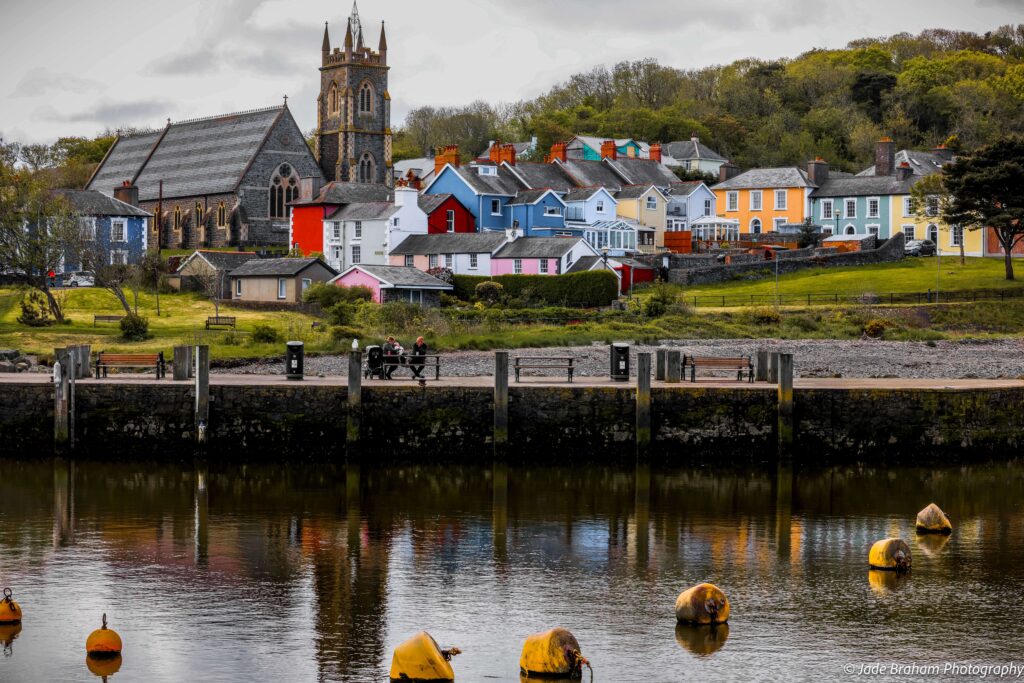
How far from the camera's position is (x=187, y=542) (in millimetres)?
28266

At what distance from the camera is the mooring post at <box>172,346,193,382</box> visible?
3947 cm

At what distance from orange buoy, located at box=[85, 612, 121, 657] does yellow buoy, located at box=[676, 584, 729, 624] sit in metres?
8.29

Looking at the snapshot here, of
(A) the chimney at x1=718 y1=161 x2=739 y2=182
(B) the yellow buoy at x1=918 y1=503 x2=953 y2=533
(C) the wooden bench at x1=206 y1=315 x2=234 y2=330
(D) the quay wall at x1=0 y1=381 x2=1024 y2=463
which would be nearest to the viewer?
(B) the yellow buoy at x1=918 y1=503 x2=953 y2=533

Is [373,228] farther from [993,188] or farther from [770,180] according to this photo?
[993,188]

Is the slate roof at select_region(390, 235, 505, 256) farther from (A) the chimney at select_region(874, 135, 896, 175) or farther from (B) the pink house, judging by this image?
(A) the chimney at select_region(874, 135, 896, 175)

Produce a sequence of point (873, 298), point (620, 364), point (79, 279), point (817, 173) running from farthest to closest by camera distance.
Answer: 1. point (817, 173)
2. point (79, 279)
3. point (873, 298)
4. point (620, 364)

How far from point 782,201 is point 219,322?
54063mm

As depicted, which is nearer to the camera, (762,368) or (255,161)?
(762,368)

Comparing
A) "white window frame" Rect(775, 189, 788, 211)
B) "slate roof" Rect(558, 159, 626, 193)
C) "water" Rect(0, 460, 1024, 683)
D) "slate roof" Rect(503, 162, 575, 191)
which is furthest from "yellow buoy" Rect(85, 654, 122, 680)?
"white window frame" Rect(775, 189, 788, 211)

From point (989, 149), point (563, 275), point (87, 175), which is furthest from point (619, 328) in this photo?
point (87, 175)

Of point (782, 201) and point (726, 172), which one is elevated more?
point (726, 172)

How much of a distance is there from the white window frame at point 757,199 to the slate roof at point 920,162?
8.12 metres

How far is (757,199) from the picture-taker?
106 metres

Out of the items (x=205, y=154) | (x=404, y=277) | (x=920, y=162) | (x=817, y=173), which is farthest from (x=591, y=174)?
(x=404, y=277)
